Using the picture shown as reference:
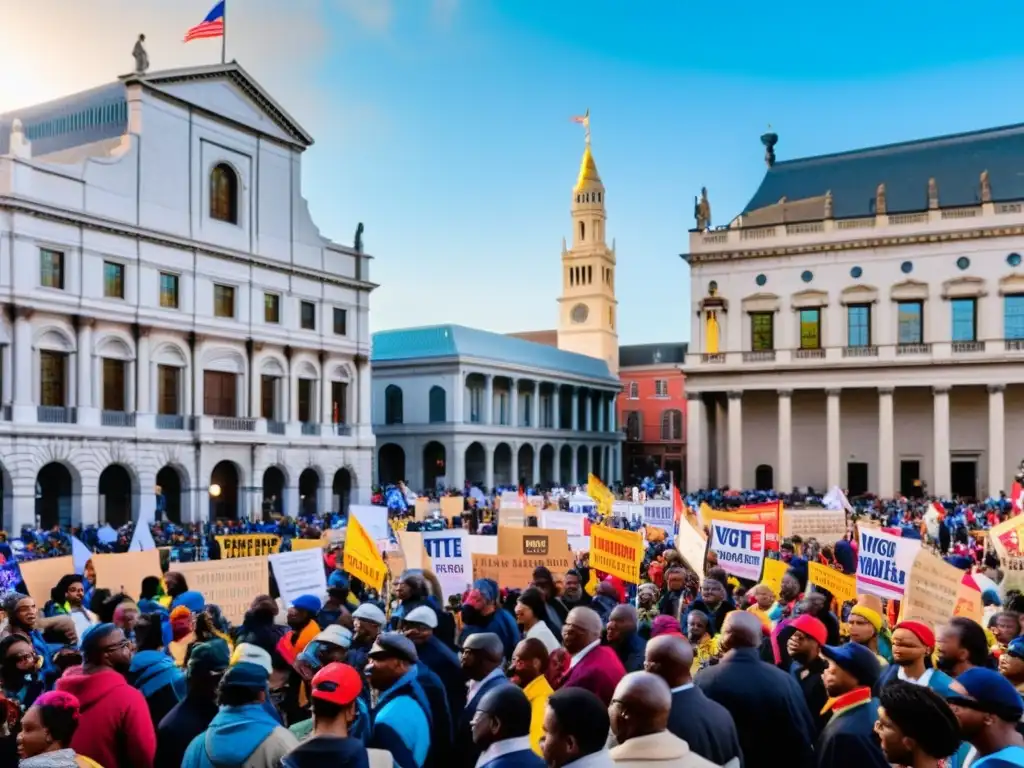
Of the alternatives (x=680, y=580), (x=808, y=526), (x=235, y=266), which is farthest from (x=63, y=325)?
(x=680, y=580)

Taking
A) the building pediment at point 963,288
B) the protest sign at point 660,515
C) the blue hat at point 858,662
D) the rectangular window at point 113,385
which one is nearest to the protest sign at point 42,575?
the blue hat at point 858,662

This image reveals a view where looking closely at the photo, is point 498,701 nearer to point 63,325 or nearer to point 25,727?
point 25,727

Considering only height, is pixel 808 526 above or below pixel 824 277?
below

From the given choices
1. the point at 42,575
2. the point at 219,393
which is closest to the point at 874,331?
the point at 219,393

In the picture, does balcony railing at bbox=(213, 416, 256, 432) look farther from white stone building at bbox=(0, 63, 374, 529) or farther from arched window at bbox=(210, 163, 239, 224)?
arched window at bbox=(210, 163, 239, 224)

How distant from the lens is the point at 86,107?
137ft

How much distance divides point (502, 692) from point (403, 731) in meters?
1.14

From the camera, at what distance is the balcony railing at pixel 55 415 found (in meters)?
34.0

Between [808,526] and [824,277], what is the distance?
27.1 m

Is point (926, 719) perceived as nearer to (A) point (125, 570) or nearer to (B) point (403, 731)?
(B) point (403, 731)

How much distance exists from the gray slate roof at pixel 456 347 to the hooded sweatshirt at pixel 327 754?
55988 mm

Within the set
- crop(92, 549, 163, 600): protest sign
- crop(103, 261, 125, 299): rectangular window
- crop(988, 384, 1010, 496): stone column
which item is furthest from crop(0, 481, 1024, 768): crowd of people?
crop(988, 384, 1010, 496): stone column

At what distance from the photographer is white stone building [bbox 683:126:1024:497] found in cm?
4738

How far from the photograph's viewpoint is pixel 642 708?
4.14 meters
